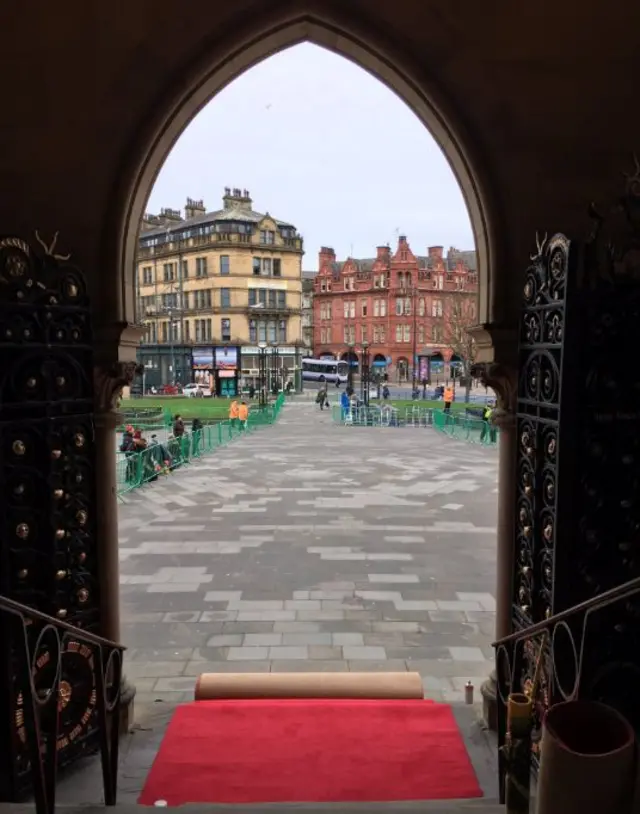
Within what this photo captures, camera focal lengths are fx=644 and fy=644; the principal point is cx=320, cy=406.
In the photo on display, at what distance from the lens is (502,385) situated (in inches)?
183

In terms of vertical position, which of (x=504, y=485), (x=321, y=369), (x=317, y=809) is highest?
(x=321, y=369)

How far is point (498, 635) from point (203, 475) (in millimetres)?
11930

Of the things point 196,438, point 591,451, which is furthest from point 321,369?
point 591,451

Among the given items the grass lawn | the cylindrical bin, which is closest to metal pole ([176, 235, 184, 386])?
the grass lawn

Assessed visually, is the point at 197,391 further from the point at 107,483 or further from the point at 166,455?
the point at 107,483

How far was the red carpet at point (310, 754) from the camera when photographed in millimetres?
3830

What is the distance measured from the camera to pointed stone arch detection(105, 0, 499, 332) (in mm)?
4426

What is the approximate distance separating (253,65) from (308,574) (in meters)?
6.19

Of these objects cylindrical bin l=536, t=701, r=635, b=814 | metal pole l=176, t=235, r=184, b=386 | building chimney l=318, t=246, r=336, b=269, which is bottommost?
cylindrical bin l=536, t=701, r=635, b=814

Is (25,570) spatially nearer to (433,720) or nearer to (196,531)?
(433,720)

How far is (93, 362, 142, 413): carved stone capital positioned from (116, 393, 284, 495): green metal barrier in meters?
9.63

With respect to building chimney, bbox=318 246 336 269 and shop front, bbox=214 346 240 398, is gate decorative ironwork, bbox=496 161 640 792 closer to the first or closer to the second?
shop front, bbox=214 346 240 398

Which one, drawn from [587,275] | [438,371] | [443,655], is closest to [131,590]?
[443,655]

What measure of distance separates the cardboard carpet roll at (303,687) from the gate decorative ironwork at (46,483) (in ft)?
3.24
